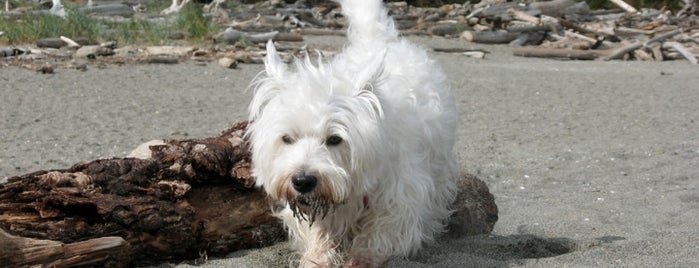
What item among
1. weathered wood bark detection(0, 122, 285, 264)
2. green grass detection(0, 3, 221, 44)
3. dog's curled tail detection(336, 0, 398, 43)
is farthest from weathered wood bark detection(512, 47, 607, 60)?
weathered wood bark detection(0, 122, 285, 264)

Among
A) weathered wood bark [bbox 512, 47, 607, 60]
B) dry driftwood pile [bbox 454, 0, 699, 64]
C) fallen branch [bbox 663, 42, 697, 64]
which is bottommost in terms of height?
dry driftwood pile [bbox 454, 0, 699, 64]

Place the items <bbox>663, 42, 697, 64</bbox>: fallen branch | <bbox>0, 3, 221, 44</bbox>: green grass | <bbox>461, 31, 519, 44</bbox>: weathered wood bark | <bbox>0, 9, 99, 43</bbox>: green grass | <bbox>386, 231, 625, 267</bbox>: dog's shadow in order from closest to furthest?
<bbox>386, 231, 625, 267</bbox>: dog's shadow
<bbox>0, 9, 99, 43</bbox>: green grass
<bbox>0, 3, 221, 44</bbox>: green grass
<bbox>663, 42, 697, 64</bbox>: fallen branch
<bbox>461, 31, 519, 44</bbox>: weathered wood bark

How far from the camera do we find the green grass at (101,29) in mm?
19250

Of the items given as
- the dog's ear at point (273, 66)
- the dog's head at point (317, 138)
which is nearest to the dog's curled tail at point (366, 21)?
the dog's ear at point (273, 66)

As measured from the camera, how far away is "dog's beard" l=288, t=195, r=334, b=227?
471 cm

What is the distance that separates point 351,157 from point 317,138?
193 mm

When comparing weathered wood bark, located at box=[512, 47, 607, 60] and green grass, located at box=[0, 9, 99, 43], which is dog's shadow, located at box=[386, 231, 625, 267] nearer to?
green grass, located at box=[0, 9, 99, 43]

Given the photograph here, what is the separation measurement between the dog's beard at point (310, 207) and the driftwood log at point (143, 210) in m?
0.53

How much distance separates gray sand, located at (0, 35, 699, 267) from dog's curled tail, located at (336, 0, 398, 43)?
170cm

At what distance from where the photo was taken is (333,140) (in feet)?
15.8

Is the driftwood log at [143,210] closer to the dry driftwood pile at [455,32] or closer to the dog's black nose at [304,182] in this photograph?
the dog's black nose at [304,182]

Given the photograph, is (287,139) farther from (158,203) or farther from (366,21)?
(366,21)

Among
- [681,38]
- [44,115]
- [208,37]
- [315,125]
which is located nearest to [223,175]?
[315,125]

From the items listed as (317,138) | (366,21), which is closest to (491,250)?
(317,138)
